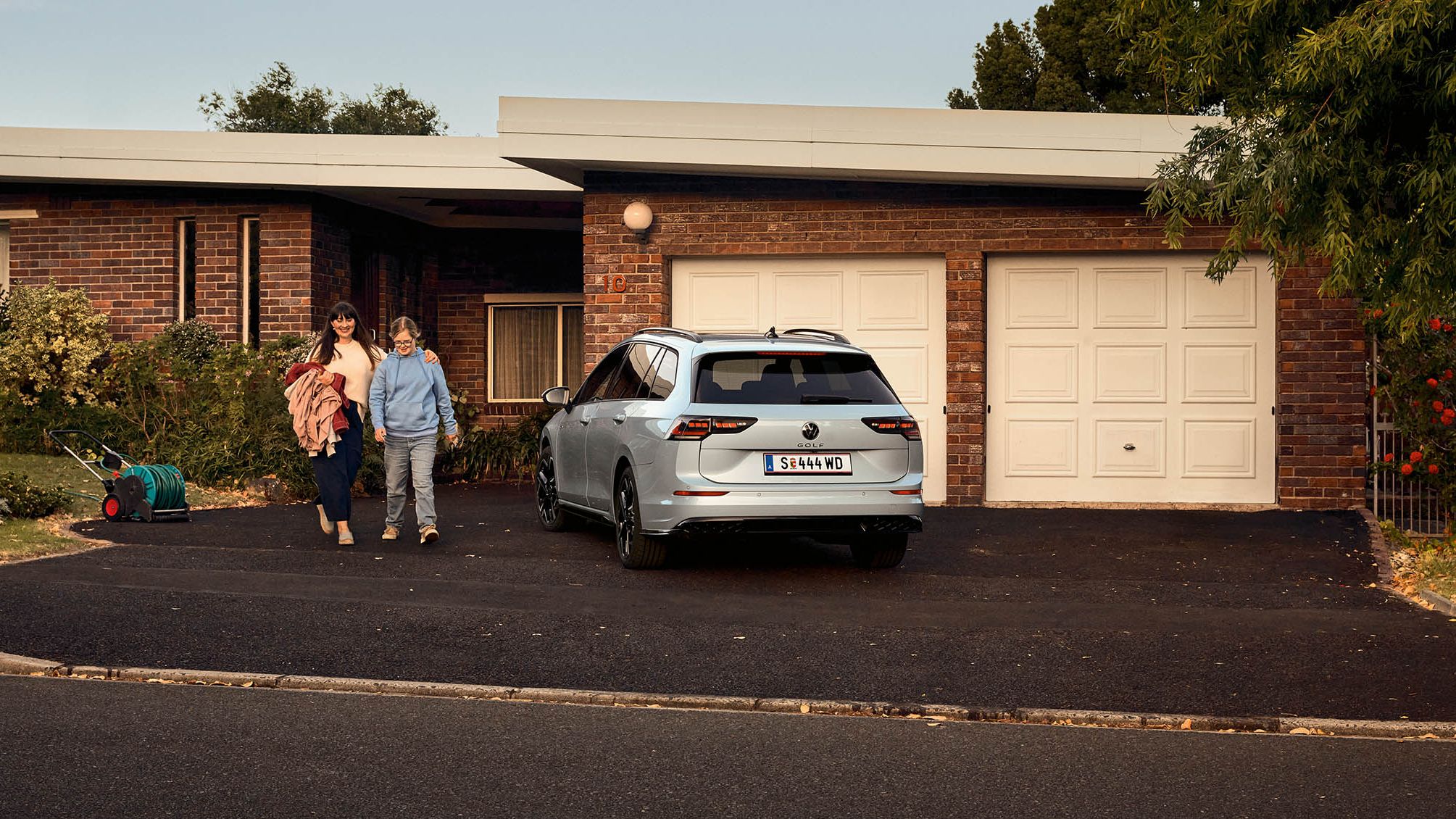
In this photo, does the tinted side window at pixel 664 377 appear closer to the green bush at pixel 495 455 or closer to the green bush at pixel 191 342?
the green bush at pixel 495 455

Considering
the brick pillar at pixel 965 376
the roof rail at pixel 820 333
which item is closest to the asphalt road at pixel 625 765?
the roof rail at pixel 820 333

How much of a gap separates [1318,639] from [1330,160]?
2796mm

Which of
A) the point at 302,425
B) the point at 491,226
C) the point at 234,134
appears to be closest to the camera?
the point at 302,425

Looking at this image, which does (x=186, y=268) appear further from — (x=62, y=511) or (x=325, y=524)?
(x=325, y=524)

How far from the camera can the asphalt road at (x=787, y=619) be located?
270 inches

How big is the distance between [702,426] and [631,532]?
3.55 feet

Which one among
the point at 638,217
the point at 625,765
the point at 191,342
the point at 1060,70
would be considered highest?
the point at 1060,70

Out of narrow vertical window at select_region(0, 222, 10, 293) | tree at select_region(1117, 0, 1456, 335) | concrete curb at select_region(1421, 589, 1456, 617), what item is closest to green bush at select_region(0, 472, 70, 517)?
narrow vertical window at select_region(0, 222, 10, 293)

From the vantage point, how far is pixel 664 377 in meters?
10.1

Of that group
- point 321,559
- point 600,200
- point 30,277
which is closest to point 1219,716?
point 321,559

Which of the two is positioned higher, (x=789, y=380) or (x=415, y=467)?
(x=789, y=380)

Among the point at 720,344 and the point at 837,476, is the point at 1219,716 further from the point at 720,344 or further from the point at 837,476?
the point at 720,344

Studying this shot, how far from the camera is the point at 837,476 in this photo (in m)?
9.52

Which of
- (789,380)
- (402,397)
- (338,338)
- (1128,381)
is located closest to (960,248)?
(1128,381)
